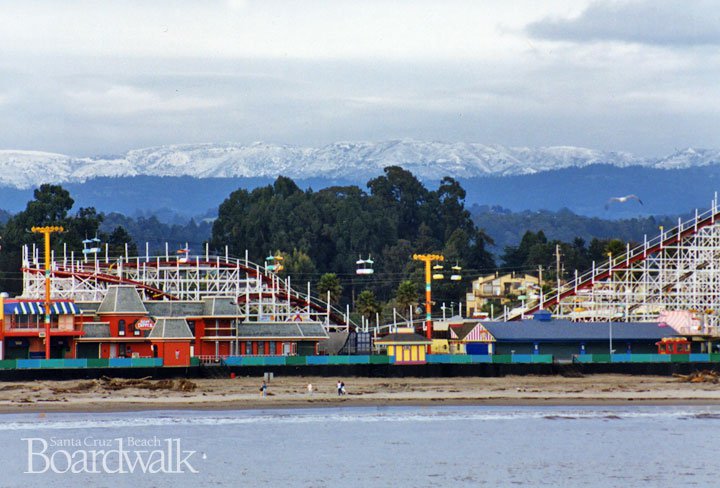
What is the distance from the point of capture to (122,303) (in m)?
111

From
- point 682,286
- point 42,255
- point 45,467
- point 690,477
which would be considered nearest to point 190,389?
point 45,467

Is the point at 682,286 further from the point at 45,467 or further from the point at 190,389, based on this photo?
the point at 45,467

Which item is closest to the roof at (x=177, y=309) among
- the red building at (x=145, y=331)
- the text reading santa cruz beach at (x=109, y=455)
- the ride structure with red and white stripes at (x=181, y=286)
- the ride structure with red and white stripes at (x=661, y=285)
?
the red building at (x=145, y=331)

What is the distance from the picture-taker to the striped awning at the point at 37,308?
350 feet

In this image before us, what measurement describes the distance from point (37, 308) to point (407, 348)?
93.3 ft

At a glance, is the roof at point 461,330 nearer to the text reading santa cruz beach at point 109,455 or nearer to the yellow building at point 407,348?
the yellow building at point 407,348

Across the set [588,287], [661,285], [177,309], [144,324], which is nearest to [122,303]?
[144,324]

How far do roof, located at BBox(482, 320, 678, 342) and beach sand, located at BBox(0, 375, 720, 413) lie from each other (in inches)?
399

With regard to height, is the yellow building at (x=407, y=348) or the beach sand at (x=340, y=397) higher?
the yellow building at (x=407, y=348)

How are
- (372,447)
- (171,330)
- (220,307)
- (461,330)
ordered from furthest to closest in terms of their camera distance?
(461,330)
(220,307)
(171,330)
(372,447)

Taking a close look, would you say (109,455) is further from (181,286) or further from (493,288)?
(493,288)

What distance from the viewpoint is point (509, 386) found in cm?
9862

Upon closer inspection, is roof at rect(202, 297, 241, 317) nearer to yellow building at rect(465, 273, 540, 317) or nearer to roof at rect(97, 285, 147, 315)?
roof at rect(97, 285, 147, 315)

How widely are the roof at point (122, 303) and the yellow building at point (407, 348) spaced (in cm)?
2021
